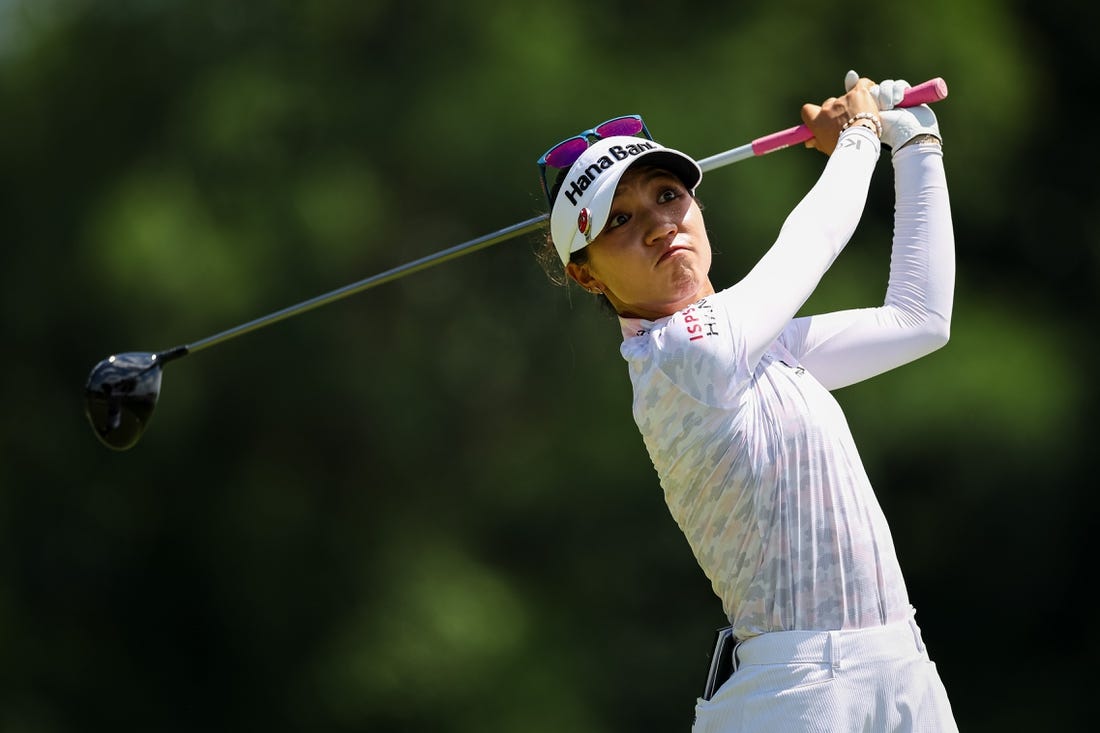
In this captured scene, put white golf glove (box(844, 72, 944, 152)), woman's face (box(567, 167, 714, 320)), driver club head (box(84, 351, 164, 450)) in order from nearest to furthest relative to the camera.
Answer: woman's face (box(567, 167, 714, 320)) → white golf glove (box(844, 72, 944, 152)) → driver club head (box(84, 351, 164, 450))

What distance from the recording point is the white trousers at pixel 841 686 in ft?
6.14

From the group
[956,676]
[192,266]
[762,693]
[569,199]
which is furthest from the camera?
[192,266]

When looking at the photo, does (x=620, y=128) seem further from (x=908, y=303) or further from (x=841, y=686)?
(x=841, y=686)

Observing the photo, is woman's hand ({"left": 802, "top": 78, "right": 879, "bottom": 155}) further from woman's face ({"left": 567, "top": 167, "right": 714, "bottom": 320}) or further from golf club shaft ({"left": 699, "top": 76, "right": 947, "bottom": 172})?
woman's face ({"left": 567, "top": 167, "right": 714, "bottom": 320})

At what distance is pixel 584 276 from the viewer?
7.32 feet

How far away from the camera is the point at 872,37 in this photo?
5309 mm

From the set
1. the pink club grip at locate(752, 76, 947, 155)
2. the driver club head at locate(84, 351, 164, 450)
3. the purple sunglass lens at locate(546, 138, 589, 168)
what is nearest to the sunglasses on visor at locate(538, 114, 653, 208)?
the purple sunglass lens at locate(546, 138, 589, 168)

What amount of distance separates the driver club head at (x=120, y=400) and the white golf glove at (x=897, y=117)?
1.54 m

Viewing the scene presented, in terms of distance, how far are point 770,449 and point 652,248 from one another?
0.34m

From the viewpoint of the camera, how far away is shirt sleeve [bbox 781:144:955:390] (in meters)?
2.18

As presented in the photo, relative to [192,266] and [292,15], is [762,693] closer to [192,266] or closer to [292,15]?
[192,266]

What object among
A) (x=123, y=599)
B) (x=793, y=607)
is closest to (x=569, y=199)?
(x=793, y=607)

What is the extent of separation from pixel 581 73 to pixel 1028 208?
1.68 m

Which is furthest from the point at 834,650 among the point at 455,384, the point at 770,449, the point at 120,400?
the point at 455,384
